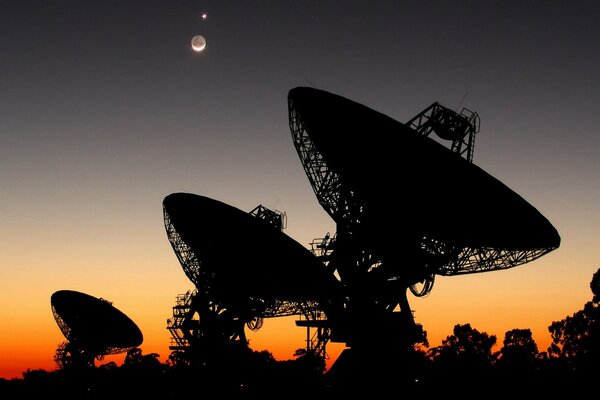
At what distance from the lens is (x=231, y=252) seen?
42.0 meters

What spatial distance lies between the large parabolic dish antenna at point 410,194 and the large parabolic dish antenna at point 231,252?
10.1m

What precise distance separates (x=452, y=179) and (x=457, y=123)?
6.86m

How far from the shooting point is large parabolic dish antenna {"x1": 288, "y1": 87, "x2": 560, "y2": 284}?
27.3m

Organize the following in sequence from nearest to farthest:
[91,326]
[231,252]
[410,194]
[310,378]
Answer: [410,194] < [310,378] < [231,252] < [91,326]

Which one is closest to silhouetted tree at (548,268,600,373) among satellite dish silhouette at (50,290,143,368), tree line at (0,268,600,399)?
tree line at (0,268,600,399)

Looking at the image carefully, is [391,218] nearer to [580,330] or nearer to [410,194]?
[410,194]

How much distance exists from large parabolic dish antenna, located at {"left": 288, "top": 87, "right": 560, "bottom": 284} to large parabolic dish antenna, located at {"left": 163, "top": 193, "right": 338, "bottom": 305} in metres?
10.1

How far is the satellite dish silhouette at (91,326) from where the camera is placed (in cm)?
6262

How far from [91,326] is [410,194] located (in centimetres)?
4674

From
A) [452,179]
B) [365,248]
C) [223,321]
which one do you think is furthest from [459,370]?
[223,321]

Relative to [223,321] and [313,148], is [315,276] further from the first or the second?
[223,321]

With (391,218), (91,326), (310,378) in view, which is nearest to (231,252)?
(310,378)

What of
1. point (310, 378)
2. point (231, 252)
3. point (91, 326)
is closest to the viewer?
point (310, 378)

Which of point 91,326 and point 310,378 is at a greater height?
point 91,326
